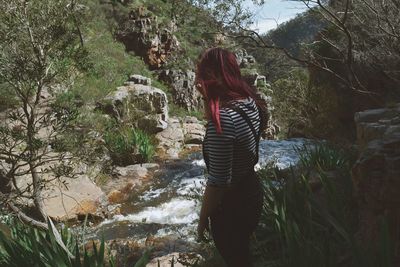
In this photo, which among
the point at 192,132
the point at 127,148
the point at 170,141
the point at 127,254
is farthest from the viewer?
the point at 192,132

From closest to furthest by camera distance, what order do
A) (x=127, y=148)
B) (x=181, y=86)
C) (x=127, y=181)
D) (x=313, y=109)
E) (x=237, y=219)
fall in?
(x=237, y=219)
(x=127, y=181)
(x=127, y=148)
(x=313, y=109)
(x=181, y=86)

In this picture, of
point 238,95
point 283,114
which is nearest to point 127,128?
point 283,114

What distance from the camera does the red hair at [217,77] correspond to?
6.40 ft

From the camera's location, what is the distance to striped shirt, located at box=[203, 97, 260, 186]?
1.87 m

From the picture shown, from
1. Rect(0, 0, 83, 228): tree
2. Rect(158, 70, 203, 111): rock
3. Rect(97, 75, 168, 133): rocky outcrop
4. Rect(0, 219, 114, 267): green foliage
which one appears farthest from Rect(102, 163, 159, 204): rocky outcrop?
Rect(158, 70, 203, 111): rock

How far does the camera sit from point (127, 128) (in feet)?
38.1

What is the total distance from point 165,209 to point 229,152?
5974mm

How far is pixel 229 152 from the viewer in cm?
187

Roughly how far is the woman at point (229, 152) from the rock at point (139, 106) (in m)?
10.2

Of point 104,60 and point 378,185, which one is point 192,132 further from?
point 378,185

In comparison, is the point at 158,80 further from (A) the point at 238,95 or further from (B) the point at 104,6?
(A) the point at 238,95

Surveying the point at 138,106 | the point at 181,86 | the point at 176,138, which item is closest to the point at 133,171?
the point at 138,106

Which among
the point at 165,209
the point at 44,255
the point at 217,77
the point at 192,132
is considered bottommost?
the point at 165,209

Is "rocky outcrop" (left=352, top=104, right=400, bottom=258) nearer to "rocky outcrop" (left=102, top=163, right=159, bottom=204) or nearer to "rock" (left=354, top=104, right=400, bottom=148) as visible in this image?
"rock" (left=354, top=104, right=400, bottom=148)
